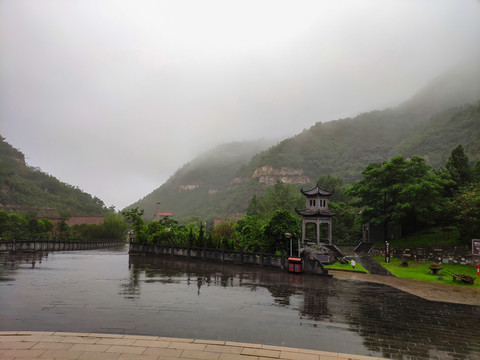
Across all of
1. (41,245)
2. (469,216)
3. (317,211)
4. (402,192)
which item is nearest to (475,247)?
(469,216)

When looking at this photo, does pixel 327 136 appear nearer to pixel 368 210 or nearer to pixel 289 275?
pixel 368 210

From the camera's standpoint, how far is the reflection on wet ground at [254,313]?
31.7 feet

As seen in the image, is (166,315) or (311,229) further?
(311,229)

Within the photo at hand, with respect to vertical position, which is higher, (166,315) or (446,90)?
(446,90)

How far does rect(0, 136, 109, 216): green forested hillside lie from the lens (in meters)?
98.4

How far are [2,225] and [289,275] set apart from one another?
5460cm

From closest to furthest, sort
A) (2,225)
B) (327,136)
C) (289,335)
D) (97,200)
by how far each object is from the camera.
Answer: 1. (289,335)
2. (2,225)
3. (97,200)
4. (327,136)

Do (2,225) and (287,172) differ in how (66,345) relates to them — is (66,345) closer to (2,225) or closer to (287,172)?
(2,225)

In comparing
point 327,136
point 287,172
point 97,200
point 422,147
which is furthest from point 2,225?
point 327,136

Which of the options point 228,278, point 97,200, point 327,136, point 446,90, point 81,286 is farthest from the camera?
point 327,136

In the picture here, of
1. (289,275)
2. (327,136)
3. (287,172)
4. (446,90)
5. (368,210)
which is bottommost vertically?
(289,275)

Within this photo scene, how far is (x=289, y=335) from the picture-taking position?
9.79 meters

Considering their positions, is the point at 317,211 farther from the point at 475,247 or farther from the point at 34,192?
the point at 34,192

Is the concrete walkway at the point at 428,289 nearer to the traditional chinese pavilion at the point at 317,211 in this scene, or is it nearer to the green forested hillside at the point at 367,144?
the traditional chinese pavilion at the point at 317,211
